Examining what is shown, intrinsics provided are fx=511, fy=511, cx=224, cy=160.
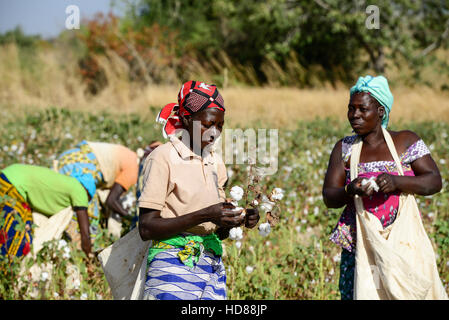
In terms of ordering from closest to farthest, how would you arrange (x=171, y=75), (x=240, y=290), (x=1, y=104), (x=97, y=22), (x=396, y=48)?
(x=240, y=290) → (x=1, y=104) → (x=396, y=48) → (x=171, y=75) → (x=97, y=22)

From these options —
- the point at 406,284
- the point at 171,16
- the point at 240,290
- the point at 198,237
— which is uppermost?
the point at 171,16

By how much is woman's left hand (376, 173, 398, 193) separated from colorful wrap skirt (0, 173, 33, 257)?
2371 mm

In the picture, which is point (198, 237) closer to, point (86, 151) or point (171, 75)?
point (86, 151)

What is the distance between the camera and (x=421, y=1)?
1248 centimetres

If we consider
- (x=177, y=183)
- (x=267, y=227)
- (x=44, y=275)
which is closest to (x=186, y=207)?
(x=177, y=183)

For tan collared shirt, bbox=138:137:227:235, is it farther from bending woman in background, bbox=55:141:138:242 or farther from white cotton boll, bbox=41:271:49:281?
bending woman in background, bbox=55:141:138:242

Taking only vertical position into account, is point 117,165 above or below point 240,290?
above

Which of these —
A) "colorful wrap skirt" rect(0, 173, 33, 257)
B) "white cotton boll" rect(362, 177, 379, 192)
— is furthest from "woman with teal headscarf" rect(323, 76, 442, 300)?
"colorful wrap skirt" rect(0, 173, 33, 257)

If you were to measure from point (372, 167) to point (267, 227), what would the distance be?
0.60m

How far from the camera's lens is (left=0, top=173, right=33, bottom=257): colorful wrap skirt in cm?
345

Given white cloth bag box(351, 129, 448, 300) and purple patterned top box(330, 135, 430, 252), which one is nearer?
white cloth bag box(351, 129, 448, 300)

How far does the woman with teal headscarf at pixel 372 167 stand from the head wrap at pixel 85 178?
214cm

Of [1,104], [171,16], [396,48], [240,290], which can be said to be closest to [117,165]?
[240,290]
